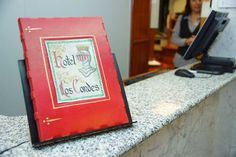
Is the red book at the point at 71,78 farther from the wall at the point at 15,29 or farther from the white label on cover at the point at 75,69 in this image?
the wall at the point at 15,29

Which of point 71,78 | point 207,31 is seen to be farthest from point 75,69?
point 207,31

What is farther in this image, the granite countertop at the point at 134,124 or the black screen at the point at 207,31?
the black screen at the point at 207,31

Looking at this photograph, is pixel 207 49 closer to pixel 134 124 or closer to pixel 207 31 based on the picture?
pixel 207 31

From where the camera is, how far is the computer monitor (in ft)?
5.16

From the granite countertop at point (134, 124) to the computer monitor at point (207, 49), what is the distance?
30 cm

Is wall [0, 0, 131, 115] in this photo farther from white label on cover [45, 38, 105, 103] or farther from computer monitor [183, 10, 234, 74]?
white label on cover [45, 38, 105, 103]

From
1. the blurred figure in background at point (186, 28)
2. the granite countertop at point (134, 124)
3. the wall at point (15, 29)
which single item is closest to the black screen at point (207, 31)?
the granite countertop at point (134, 124)

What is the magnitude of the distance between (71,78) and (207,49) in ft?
4.44

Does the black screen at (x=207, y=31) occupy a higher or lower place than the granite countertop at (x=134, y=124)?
higher

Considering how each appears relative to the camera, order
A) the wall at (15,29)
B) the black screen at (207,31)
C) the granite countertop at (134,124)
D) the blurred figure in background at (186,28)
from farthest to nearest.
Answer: the blurred figure in background at (186,28) < the wall at (15,29) < the black screen at (207,31) < the granite countertop at (134,124)

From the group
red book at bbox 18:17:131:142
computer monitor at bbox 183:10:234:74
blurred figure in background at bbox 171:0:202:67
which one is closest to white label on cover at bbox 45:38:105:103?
red book at bbox 18:17:131:142

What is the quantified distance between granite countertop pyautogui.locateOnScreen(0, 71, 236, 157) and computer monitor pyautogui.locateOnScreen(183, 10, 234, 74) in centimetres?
30

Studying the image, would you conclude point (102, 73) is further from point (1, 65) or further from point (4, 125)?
point (1, 65)

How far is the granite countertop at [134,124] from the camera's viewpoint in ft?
2.20
